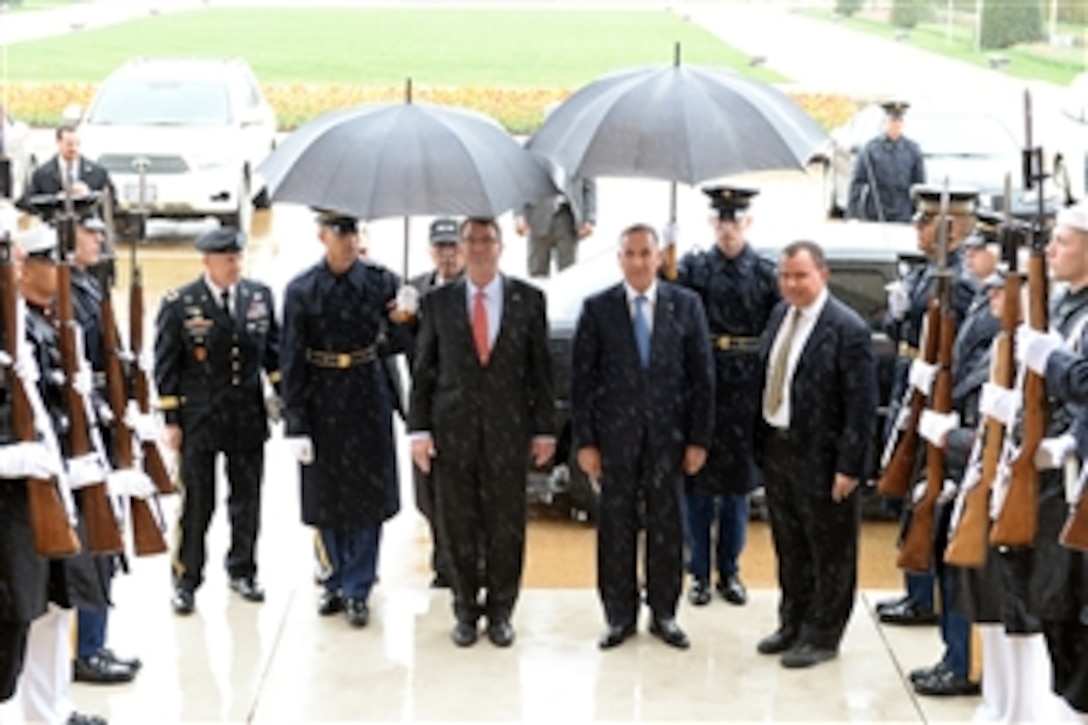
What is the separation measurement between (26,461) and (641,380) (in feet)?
9.55

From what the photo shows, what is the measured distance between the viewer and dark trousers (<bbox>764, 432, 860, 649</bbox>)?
28.7 ft

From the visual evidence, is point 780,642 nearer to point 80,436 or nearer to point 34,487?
point 80,436

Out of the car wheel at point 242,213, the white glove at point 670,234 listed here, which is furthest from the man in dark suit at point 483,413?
the car wheel at point 242,213

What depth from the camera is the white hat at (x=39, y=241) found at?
298 inches

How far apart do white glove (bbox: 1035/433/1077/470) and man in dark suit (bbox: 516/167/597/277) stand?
7977 millimetres

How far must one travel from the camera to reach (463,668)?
8758 millimetres

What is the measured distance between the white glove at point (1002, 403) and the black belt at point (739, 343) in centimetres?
228

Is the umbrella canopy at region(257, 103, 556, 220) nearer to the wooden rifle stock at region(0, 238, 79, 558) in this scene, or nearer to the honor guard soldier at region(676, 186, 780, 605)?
the honor guard soldier at region(676, 186, 780, 605)

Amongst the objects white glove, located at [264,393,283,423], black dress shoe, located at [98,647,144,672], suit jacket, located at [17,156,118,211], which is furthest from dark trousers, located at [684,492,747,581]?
suit jacket, located at [17,156,118,211]

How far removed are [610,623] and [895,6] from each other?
237 ft

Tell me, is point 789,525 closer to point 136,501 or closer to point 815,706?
point 815,706

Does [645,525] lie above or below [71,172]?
below

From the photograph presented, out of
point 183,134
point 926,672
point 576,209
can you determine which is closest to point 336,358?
point 926,672

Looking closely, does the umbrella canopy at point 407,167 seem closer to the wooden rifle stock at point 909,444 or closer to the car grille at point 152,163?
the wooden rifle stock at point 909,444
